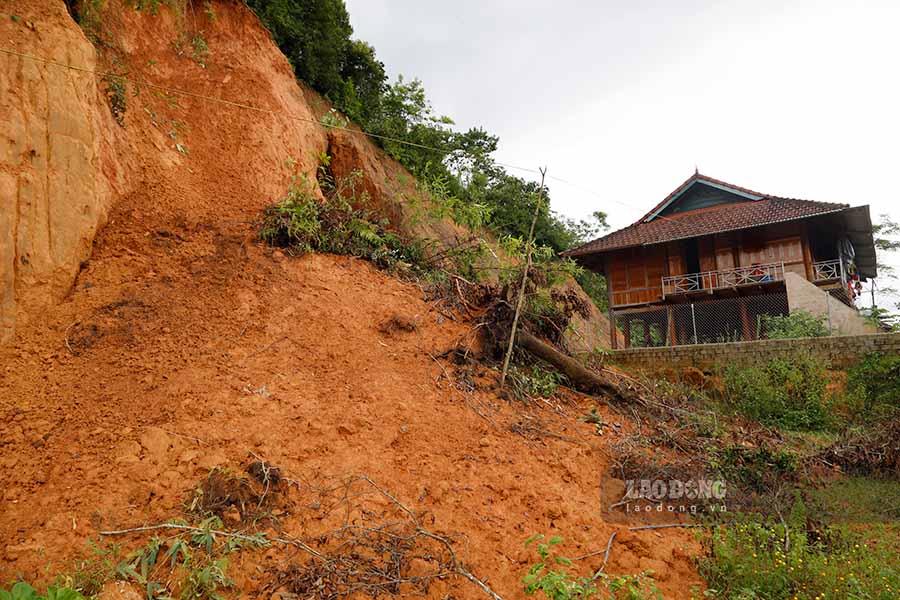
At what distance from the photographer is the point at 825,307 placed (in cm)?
1145

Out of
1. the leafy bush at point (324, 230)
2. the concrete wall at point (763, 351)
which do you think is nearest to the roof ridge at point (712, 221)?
the concrete wall at point (763, 351)

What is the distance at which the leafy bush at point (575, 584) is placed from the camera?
8.05 feet

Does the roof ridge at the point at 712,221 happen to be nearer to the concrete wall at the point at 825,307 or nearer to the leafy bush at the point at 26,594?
the concrete wall at the point at 825,307

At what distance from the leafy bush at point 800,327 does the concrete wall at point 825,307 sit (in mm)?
206

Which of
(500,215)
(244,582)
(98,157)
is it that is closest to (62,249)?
(98,157)

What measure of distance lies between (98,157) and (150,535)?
4096mm

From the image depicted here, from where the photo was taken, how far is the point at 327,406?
4227mm

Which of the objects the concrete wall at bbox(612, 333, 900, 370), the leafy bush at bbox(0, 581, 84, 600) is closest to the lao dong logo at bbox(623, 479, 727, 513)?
the leafy bush at bbox(0, 581, 84, 600)

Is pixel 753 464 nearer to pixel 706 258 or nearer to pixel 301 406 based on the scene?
pixel 301 406

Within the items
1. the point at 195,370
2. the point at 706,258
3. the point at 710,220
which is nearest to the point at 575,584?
the point at 195,370

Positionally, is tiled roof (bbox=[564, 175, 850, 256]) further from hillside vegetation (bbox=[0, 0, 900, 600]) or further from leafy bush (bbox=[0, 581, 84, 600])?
leafy bush (bbox=[0, 581, 84, 600])

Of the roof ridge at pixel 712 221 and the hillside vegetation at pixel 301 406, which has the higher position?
the roof ridge at pixel 712 221

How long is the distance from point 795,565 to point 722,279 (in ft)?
43.9

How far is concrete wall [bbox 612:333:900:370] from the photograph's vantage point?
27.3 feet
